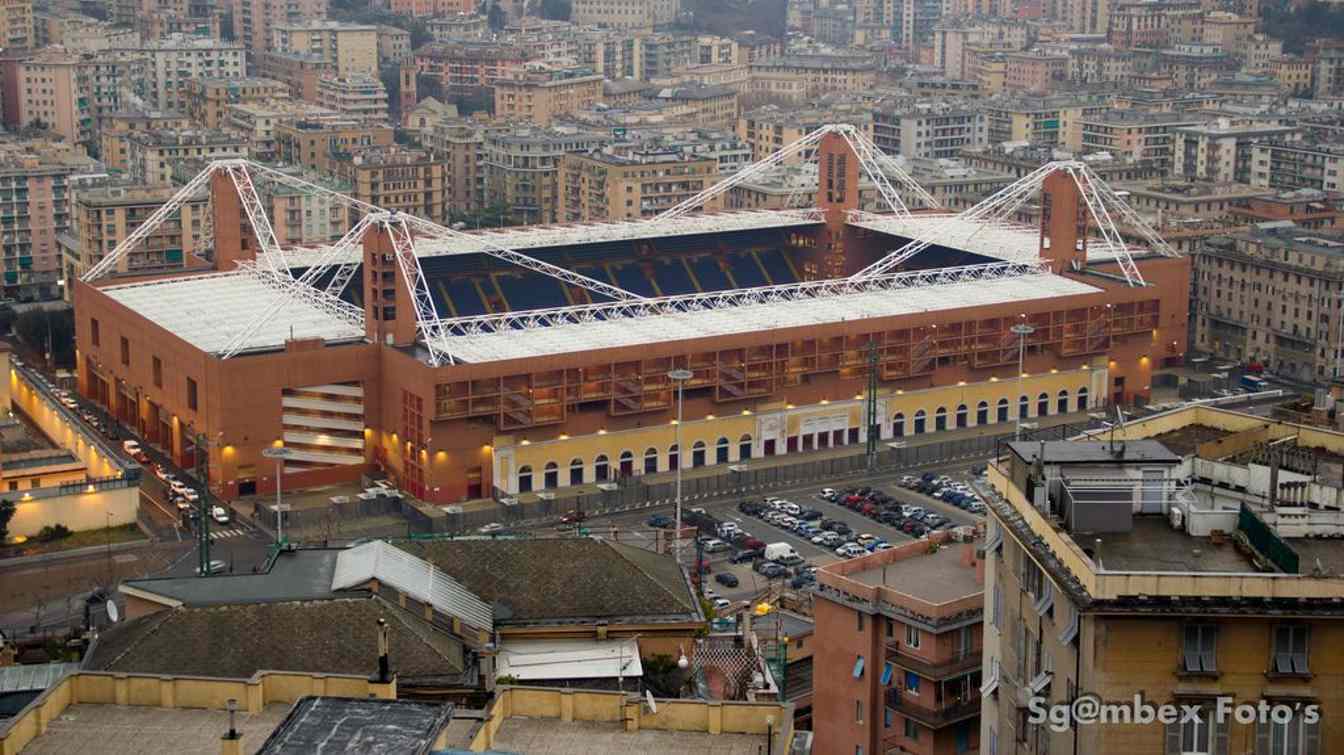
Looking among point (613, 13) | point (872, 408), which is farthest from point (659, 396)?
point (613, 13)

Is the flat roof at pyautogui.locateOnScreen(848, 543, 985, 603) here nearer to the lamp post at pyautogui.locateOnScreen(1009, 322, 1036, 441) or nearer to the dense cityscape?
the dense cityscape

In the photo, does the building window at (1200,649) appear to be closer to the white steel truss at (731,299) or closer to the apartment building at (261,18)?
the white steel truss at (731,299)

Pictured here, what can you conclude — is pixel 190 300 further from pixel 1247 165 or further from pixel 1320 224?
pixel 1247 165

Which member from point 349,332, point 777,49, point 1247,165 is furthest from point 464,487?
point 777,49

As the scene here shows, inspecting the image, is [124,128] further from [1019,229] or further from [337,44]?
[1019,229]

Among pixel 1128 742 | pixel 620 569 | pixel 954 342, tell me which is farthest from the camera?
pixel 954 342

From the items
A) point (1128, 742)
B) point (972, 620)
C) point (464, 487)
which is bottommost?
point (464, 487)

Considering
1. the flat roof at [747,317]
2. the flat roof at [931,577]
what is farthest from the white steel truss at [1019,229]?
the flat roof at [931,577]
